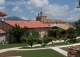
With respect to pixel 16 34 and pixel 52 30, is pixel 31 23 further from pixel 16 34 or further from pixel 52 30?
pixel 16 34

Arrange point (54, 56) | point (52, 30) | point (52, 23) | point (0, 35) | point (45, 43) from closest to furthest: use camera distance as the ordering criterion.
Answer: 1. point (54, 56)
2. point (45, 43)
3. point (0, 35)
4. point (52, 30)
5. point (52, 23)

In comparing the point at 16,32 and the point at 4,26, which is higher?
the point at 4,26

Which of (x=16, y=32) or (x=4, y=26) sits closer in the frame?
(x=16, y=32)

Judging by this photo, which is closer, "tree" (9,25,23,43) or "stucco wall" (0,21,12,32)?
"tree" (9,25,23,43)

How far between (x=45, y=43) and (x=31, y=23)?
787 inches

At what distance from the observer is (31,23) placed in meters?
53.3

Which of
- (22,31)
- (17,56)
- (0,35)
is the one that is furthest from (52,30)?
(17,56)

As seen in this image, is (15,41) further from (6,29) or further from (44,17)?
(44,17)

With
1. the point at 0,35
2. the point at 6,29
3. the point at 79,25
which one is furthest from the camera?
the point at 79,25

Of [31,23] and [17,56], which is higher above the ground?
[31,23]

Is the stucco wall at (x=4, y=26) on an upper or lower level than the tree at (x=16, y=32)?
upper

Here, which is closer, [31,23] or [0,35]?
[0,35]

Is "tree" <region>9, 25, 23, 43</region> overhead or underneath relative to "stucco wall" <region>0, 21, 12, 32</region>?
underneath

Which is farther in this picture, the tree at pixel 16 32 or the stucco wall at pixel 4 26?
the stucco wall at pixel 4 26
